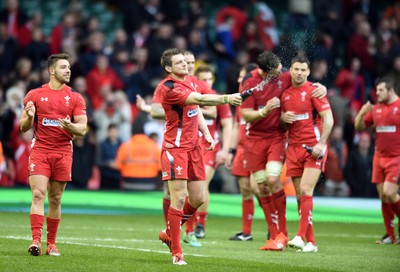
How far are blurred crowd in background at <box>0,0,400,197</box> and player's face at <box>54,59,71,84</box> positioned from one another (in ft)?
32.0

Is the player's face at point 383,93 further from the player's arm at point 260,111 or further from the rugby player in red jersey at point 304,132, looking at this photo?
the player's arm at point 260,111

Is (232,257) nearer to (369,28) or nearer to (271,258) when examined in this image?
(271,258)

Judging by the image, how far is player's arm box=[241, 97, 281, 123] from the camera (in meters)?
14.8

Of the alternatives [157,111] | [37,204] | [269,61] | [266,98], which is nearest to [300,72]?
[269,61]

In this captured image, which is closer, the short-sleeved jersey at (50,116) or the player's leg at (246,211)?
the short-sleeved jersey at (50,116)

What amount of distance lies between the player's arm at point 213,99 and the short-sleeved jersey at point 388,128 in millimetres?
5018

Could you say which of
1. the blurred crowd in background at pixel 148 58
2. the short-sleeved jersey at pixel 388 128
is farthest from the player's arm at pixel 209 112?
the blurred crowd in background at pixel 148 58

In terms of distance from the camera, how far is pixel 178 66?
505 inches

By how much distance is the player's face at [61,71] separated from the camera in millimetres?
13227

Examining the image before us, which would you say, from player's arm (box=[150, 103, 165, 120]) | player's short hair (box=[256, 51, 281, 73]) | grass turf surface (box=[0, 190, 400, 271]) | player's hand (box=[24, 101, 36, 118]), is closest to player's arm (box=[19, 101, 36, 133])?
player's hand (box=[24, 101, 36, 118])

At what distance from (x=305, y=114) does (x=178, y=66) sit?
112 inches

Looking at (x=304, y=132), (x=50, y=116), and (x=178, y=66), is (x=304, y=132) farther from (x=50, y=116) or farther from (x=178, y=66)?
(x=50, y=116)

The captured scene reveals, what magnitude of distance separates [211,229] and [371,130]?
8269 mm

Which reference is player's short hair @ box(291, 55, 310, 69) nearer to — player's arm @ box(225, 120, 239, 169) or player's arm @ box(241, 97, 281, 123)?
player's arm @ box(241, 97, 281, 123)
